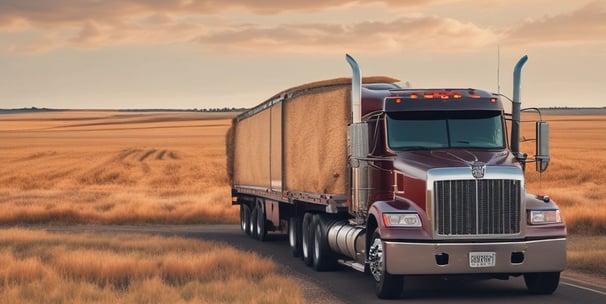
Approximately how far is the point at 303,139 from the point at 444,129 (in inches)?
226

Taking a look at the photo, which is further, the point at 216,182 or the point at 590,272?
the point at 216,182

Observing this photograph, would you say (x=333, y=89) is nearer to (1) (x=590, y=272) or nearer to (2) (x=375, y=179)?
(2) (x=375, y=179)

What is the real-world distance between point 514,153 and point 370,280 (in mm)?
3677

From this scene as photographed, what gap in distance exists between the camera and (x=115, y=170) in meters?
84.7

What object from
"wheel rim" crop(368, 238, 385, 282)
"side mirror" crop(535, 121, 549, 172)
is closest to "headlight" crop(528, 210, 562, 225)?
"side mirror" crop(535, 121, 549, 172)

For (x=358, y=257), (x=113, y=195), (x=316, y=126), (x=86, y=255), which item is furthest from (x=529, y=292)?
(x=113, y=195)

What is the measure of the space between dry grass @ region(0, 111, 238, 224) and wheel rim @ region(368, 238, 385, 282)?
26751mm

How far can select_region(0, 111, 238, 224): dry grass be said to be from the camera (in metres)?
44.9

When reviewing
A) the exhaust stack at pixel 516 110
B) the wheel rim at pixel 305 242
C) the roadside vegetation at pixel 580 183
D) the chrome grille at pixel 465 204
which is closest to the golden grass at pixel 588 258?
the roadside vegetation at pixel 580 183

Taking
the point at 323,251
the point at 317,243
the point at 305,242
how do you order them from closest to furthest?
1. the point at 323,251
2. the point at 317,243
3. the point at 305,242

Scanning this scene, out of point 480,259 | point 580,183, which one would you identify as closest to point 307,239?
point 480,259

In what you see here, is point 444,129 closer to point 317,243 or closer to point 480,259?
point 480,259

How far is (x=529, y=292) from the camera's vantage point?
58.3 feet

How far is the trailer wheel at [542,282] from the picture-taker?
17250 mm
